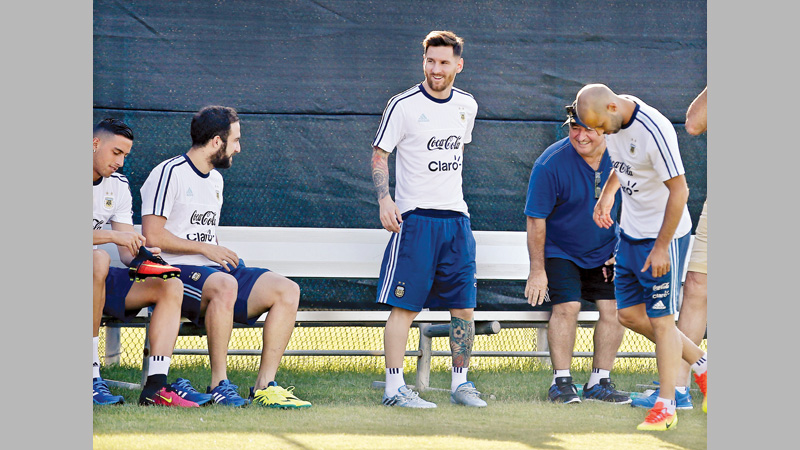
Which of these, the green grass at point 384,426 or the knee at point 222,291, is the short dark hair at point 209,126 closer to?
the knee at point 222,291

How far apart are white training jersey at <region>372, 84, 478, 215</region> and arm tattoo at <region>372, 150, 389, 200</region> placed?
0.04 metres

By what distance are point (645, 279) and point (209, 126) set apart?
1.70m

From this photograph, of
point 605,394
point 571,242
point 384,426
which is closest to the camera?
point 384,426

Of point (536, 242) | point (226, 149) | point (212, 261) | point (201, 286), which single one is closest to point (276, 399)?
point (201, 286)

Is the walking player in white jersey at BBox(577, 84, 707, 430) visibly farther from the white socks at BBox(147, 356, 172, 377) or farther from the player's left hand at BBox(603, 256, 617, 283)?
the white socks at BBox(147, 356, 172, 377)

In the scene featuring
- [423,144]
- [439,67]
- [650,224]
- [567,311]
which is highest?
[439,67]

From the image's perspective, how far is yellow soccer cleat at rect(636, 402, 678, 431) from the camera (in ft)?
9.71

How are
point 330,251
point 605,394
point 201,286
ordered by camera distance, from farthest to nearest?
1. point 330,251
2. point 605,394
3. point 201,286

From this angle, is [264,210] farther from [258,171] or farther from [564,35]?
[564,35]

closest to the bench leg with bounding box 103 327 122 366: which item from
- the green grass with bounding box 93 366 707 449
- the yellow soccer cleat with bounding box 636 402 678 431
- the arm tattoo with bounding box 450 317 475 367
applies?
the green grass with bounding box 93 366 707 449

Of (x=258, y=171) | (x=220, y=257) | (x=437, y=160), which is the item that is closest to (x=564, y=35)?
(x=437, y=160)

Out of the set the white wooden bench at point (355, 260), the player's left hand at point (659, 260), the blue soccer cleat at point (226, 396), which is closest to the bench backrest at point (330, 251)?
the white wooden bench at point (355, 260)

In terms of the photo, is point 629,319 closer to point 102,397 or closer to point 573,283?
point 573,283

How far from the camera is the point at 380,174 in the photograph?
Answer: 11.6ft
